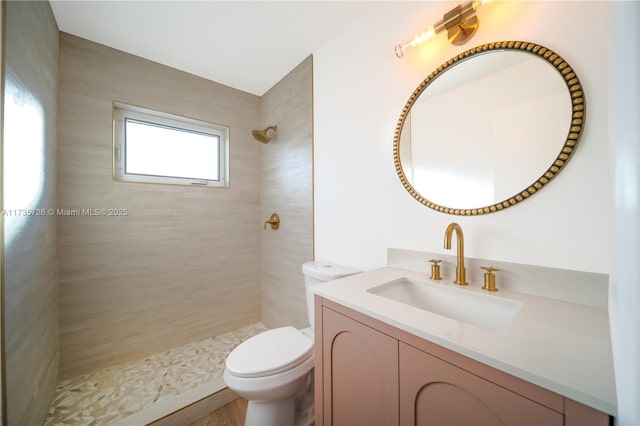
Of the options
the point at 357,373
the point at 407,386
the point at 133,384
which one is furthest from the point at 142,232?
the point at 407,386

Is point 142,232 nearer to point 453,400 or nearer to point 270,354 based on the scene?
point 270,354

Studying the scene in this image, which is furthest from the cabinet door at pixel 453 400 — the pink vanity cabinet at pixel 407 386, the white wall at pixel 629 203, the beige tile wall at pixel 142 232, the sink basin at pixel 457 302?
the beige tile wall at pixel 142 232

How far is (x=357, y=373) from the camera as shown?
0.75 metres

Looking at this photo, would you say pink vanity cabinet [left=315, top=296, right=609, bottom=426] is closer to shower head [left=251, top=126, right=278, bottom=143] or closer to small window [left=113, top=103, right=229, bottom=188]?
shower head [left=251, top=126, right=278, bottom=143]

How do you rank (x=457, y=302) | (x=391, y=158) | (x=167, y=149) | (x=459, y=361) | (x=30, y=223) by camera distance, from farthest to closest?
(x=167, y=149)
(x=391, y=158)
(x=30, y=223)
(x=457, y=302)
(x=459, y=361)

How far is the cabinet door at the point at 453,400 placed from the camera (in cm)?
45

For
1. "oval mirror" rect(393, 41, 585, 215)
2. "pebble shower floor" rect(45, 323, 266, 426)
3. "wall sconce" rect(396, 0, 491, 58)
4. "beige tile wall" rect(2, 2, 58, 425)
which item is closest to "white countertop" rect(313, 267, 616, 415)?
"oval mirror" rect(393, 41, 585, 215)

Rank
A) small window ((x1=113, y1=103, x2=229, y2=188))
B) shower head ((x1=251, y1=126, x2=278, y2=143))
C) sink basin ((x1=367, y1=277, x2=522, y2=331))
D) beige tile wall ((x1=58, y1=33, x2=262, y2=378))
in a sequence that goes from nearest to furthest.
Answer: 1. sink basin ((x1=367, y1=277, x2=522, y2=331))
2. beige tile wall ((x1=58, y1=33, x2=262, y2=378))
3. small window ((x1=113, y1=103, x2=229, y2=188))
4. shower head ((x1=251, y1=126, x2=278, y2=143))

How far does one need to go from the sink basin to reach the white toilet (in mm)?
372

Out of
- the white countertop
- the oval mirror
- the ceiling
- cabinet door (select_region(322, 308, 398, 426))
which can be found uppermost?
the ceiling

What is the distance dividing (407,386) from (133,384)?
1.79 m

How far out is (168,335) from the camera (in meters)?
1.78

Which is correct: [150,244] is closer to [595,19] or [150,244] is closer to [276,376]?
[276,376]

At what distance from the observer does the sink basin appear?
2.52ft
